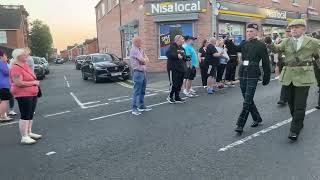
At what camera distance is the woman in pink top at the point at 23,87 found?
7.04 m

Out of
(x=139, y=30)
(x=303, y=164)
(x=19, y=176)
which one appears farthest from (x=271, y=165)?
(x=139, y=30)

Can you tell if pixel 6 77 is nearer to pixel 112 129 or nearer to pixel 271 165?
pixel 112 129

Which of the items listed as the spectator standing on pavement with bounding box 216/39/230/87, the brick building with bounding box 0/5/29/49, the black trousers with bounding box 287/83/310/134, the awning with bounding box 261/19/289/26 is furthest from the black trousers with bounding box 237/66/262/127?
the brick building with bounding box 0/5/29/49

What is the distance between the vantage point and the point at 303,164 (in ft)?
17.0

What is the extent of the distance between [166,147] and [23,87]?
2.84 meters

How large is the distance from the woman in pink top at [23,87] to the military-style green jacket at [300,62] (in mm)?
4483

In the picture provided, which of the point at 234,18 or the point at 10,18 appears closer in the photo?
the point at 234,18

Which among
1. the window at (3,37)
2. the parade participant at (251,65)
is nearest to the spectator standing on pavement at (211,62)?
the parade participant at (251,65)

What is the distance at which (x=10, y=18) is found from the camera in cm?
6138

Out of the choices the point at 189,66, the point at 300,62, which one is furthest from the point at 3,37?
the point at 300,62

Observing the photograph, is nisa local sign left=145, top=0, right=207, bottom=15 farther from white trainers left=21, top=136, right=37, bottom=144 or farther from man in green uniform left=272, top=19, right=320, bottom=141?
white trainers left=21, top=136, right=37, bottom=144

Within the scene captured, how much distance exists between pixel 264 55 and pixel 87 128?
394 cm

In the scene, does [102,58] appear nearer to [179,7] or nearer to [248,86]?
[179,7]

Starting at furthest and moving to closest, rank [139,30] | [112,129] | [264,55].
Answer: [139,30] → [112,129] → [264,55]
